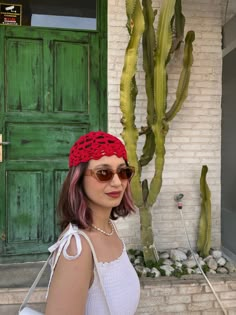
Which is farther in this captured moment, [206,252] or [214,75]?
[214,75]

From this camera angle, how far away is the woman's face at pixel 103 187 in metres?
1.17

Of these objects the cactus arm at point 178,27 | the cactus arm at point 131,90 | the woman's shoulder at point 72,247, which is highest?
the cactus arm at point 178,27

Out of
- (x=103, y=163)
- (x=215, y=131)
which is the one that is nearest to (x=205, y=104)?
(x=215, y=131)

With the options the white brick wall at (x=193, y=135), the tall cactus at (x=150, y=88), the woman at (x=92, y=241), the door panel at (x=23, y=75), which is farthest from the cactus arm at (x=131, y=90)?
the woman at (x=92, y=241)

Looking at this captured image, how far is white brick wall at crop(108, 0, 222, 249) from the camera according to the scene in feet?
11.6

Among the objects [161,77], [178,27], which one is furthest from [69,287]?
[178,27]

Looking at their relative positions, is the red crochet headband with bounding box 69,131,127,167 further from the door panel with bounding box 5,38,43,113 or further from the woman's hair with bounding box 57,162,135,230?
the door panel with bounding box 5,38,43,113

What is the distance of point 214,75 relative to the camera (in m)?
3.60

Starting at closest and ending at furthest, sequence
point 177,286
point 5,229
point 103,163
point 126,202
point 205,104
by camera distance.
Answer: point 103,163
point 126,202
point 177,286
point 5,229
point 205,104

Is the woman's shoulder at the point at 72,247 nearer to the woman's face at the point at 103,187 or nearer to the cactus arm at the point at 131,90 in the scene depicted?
the woman's face at the point at 103,187

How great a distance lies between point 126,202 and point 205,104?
2.49m

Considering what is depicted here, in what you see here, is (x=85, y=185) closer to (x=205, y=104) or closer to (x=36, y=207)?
(x=36, y=207)

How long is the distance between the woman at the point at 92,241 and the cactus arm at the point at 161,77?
67.9 inches

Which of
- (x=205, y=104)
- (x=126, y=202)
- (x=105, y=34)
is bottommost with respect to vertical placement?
(x=126, y=202)
